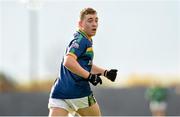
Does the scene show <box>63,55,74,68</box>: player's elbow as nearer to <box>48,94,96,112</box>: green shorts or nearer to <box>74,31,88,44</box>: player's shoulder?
<box>74,31,88,44</box>: player's shoulder

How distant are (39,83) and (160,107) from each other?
63.4 ft

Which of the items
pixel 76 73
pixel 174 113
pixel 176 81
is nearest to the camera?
pixel 76 73

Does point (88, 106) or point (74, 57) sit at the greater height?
point (74, 57)

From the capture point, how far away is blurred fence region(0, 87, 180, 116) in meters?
29.8

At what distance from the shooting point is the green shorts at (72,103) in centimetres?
880

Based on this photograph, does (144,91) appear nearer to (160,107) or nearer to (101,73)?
(160,107)

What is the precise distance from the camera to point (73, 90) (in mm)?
8797

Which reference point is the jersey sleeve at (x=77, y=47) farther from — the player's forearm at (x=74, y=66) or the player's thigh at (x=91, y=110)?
the player's thigh at (x=91, y=110)

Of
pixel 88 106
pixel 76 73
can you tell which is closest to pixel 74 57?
pixel 76 73

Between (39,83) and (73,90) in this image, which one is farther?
(39,83)

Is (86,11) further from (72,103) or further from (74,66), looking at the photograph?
(72,103)

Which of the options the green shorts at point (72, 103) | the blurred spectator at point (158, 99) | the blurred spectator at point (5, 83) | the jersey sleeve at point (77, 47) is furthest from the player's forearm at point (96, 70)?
the blurred spectator at point (5, 83)

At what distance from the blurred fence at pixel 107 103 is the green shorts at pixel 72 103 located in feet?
67.5

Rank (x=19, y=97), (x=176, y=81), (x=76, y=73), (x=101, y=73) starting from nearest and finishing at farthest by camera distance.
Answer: (x=76, y=73)
(x=101, y=73)
(x=19, y=97)
(x=176, y=81)
